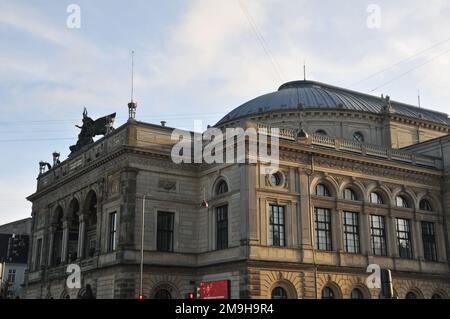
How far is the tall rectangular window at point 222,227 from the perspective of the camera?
4634 centimetres

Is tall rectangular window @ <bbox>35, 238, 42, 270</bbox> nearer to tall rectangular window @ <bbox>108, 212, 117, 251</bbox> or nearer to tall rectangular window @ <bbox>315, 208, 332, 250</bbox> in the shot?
tall rectangular window @ <bbox>108, 212, 117, 251</bbox>

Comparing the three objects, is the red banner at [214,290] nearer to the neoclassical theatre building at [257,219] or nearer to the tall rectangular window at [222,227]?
the neoclassical theatre building at [257,219]

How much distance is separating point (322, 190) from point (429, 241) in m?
13.2

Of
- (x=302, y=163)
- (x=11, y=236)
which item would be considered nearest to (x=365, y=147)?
(x=302, y=163)

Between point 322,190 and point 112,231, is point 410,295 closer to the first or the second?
point 322,190

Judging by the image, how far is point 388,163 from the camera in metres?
52.3

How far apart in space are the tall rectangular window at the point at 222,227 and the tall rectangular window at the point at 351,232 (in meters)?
10.5

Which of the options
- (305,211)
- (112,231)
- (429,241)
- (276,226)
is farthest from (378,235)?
(112,231)

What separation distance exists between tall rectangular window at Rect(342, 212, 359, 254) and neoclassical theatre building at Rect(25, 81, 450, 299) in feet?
0.39
